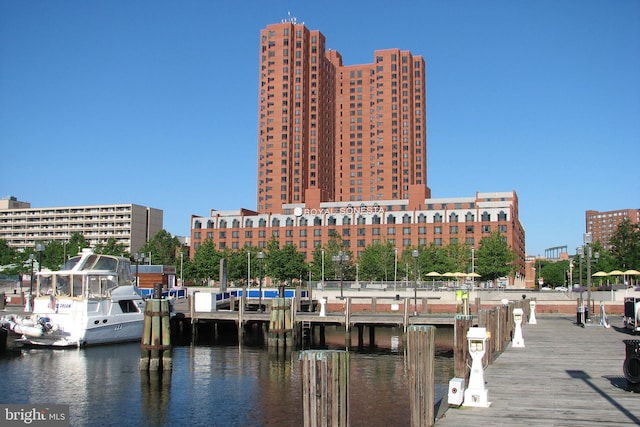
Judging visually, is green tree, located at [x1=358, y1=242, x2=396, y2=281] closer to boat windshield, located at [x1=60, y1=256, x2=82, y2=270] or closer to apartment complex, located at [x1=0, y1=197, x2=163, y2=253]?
boat windshield, located at [x1=60, y1=256, x2=82, y2=270]

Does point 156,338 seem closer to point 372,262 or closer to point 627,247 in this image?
point 372,262

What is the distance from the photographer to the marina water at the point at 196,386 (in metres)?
24.5

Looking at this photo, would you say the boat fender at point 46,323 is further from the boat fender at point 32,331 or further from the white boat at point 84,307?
the boat fender at point 32,331

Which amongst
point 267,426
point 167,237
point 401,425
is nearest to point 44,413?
point 267,426

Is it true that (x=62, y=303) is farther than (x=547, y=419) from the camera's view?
Yes

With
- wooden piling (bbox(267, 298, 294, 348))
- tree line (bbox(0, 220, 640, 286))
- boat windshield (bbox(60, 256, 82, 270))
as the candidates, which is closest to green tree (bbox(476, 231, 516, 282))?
tree line (bbox(0, 220, 640, 286))

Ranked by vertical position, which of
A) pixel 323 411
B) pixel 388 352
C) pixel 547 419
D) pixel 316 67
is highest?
pixel 316 67

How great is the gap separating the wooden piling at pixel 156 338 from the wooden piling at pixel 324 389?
26.0 metres

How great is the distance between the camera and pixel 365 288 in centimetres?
8688

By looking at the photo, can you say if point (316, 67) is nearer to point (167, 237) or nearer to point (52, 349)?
point (167, 237)

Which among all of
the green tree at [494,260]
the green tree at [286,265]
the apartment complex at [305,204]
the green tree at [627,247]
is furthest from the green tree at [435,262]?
the green tree at [627,247]

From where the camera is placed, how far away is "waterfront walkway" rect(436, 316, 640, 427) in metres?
13.6

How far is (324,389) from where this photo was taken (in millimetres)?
10383

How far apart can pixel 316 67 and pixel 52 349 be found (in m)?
164
